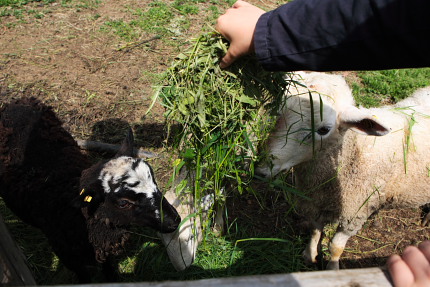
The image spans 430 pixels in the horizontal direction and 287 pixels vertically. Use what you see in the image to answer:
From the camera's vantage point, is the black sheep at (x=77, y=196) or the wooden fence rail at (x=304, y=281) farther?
the black sheep at (x=77, y=196)

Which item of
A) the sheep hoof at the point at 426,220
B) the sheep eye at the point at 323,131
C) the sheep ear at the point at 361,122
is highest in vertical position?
the sheep ear at the point at 361,122

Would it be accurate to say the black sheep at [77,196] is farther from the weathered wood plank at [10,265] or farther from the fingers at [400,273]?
the fingers at [400,273]

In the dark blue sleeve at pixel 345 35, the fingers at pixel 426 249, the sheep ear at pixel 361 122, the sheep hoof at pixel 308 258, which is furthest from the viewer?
the sheep hoof at pixel 308 258

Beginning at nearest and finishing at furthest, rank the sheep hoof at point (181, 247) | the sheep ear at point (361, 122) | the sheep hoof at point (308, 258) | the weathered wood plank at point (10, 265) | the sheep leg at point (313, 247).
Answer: the weathered wood plank at point (10, 265)
the sheep ear at point (361, 122)
the sheep hoof at point (181, 247)
the sheep leg at point (313, 247)
the sheep hoof at point (308, 258)

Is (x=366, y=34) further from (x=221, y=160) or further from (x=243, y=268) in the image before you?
(x=243, y=268)

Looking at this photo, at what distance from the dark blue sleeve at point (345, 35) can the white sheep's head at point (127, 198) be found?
6.26ft

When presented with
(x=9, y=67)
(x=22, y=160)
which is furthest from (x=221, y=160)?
(x=9, y=67)

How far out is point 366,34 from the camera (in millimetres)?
1278

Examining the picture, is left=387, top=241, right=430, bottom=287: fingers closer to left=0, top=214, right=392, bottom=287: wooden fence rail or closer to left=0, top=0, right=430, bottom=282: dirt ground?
left=0, top=214, right=392, bottom=287: wooden fence rail

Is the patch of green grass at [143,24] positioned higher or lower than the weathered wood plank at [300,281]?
lower

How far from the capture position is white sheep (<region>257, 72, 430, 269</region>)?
8.56 feet

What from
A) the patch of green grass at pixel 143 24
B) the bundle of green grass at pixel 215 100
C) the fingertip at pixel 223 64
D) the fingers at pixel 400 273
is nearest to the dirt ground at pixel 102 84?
the patch of green grass at pixel 143 24

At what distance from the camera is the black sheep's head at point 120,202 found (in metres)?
2.86

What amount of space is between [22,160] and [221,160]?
7.79ft
